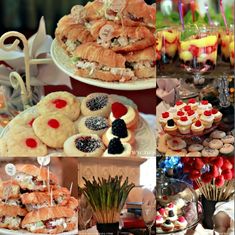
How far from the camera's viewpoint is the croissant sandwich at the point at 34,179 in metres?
2.27

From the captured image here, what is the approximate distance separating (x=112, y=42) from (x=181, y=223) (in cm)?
69

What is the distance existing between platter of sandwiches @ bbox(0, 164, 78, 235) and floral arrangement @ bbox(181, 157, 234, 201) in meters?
0.43

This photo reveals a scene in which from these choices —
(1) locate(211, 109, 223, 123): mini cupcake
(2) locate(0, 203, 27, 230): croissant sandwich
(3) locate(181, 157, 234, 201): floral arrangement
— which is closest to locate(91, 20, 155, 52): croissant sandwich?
(1) locate(211, 109, 223, 123): mini cupcake

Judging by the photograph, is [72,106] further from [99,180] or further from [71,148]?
[99,180]

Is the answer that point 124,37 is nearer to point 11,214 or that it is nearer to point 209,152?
point 209,152

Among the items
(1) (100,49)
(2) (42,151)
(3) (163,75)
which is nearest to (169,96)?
(3) (163,75)

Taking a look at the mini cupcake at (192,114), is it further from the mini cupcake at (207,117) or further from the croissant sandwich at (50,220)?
the croissant sandwich at (50,220)

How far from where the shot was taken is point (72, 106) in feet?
7.26

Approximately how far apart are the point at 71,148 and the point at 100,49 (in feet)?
1.16

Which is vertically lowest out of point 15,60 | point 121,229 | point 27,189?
point 121,229

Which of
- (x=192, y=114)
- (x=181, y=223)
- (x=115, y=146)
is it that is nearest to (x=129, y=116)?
(x=115, y=146)

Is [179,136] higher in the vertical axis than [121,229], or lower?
higher

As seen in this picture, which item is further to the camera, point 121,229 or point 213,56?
point 121,229

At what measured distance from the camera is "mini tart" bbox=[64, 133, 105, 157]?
2.19m
